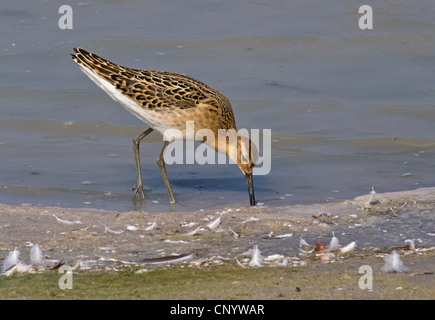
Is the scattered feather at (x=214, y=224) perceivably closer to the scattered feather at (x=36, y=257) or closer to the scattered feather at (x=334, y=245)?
the scattered feather at (x=334, y=245)

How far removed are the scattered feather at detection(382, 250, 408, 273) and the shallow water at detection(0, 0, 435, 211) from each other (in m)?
3.08

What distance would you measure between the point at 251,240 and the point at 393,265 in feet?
4.19

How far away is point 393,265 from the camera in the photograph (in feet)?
15.3

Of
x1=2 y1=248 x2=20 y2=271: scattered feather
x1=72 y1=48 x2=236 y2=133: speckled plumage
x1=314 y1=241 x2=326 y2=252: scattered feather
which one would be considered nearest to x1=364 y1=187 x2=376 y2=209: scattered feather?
x1=314 y1=241 x2=326 y2=252: scattered feather

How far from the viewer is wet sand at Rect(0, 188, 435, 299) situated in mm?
4559

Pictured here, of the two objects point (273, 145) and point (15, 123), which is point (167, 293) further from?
point (15, 123)

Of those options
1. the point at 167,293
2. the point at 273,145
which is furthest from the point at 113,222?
the point at 273,145

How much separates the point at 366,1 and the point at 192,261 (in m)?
10.0

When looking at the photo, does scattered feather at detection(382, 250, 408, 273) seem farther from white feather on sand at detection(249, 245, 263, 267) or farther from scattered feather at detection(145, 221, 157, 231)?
scattered feather at detection(145, 221, 157, 231)

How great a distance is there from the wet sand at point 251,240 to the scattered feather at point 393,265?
59mm

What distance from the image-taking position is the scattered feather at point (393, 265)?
4656 mm

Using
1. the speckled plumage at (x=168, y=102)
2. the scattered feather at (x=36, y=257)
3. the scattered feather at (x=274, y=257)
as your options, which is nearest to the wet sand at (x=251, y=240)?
the scattered feather at (x=274, y=257)

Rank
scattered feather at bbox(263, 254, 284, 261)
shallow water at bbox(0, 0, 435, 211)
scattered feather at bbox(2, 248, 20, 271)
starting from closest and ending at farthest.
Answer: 1. scattered feather at bbox(2, 248, 20, 271)
2. scattered feather at bbox(263, 254, 284, 261)
3. shallow water at bbox(0, 0, 435, 211)

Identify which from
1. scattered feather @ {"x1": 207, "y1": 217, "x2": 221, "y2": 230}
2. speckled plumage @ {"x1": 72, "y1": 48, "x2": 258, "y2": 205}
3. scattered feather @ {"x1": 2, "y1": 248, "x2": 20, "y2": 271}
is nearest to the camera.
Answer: scattered feather @ {"x1": 2, "y1": 248, "x2": 20, "y2": 271}
